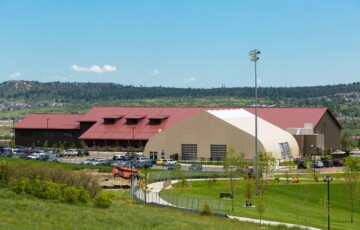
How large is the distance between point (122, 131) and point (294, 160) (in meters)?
35.4

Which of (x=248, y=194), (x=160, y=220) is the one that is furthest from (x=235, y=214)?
(x=160, y=220)

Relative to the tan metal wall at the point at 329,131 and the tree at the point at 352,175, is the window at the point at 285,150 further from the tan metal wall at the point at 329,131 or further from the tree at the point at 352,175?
the tree at the point at 352,175

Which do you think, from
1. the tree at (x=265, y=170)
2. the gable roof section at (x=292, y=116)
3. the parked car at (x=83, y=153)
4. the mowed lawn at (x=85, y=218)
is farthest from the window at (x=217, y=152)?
the mowed lawn at (x=85, y=218)

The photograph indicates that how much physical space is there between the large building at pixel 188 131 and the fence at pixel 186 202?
41.2 meters

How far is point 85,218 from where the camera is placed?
42438mm

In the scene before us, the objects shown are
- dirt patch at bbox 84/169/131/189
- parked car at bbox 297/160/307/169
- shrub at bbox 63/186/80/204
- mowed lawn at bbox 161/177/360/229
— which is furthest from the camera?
parked car at bbox 297/160/307/169

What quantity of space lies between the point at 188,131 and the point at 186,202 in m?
53.2

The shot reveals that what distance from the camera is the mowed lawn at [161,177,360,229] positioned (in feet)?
192

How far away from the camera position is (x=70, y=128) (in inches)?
5605

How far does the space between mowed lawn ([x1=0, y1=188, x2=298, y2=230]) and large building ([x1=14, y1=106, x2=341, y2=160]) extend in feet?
185

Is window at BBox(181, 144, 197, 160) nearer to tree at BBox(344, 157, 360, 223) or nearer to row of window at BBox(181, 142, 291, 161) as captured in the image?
row of window at BBox(181, 142, 291, 161)

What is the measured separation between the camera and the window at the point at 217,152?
→ 110500 mm

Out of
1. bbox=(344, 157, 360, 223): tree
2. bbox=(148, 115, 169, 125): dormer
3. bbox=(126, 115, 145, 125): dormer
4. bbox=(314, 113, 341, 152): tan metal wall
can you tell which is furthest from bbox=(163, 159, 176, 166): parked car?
bbox=(344, 157, 360, 223): tree

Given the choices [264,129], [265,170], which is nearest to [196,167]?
[264,129]
